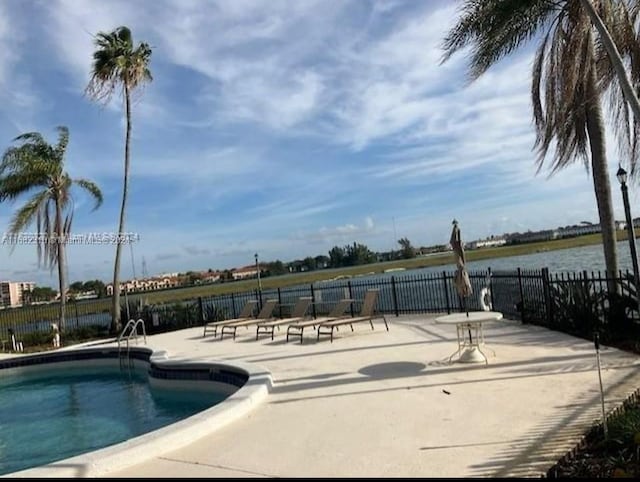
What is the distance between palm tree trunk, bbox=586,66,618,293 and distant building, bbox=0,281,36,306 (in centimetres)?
3380

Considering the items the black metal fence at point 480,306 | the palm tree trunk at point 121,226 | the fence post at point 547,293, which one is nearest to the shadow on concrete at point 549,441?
the black metal fence at point 480,306

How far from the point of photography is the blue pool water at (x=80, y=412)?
7.81 metres

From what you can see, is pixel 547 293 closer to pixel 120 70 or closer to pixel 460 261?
pixel 460 261

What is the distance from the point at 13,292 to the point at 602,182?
52290 mm

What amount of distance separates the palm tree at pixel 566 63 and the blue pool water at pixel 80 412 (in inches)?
281

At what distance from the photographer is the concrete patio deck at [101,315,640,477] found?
4.51 m

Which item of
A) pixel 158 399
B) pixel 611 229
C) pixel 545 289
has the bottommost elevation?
pixel 158 399

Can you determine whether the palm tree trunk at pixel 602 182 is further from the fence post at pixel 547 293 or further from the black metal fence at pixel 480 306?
the fence post at pixel 547 293

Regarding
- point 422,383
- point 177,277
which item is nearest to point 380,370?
point 422,383

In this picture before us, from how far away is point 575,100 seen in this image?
10422 millimetres

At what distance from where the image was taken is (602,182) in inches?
407

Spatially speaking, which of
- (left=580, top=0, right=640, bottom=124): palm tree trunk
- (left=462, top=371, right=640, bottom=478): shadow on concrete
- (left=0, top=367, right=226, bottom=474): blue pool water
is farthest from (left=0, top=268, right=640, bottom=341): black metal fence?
(left=0, top=367, right=226, bottom=474): blue pool water

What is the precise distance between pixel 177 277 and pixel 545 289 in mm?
62983

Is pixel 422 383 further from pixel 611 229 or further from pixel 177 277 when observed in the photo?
pixel 177 277
